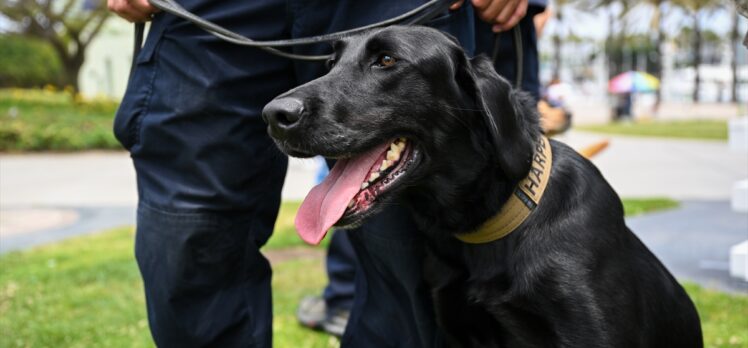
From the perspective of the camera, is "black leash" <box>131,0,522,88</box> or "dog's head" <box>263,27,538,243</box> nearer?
"dog's head" <box>263,27,538,243</box>

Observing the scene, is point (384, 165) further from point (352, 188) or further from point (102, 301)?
point (102, 301)

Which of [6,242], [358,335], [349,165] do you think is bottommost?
[6,242]

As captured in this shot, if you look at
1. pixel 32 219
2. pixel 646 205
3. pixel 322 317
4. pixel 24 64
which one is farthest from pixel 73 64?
pixel 322 317

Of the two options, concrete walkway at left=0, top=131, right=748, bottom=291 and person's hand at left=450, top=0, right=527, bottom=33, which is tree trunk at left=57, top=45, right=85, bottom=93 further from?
person's hand at left=450, top=0, right=527, bottom=33

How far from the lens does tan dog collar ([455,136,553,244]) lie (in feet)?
6.96

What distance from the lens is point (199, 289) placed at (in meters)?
2.30

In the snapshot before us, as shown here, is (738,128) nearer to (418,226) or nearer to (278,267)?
(418,226)

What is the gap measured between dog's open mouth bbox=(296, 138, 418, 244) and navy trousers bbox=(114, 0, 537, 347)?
35cm

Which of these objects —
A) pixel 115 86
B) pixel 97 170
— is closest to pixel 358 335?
pixel 97 170

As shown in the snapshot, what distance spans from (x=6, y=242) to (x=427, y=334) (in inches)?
207

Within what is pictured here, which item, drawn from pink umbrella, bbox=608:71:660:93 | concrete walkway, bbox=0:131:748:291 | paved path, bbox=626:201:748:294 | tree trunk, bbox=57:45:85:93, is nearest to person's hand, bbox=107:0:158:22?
concrete walkway, bbox=0:131:748:291

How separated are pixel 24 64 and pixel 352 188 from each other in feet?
99.9

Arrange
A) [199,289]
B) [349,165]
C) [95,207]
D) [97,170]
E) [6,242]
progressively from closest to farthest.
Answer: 1. [349,165]
2. [199,289]
3. [6,242]
4. [95,207]
5. [97,170]

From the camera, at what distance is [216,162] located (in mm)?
2229
